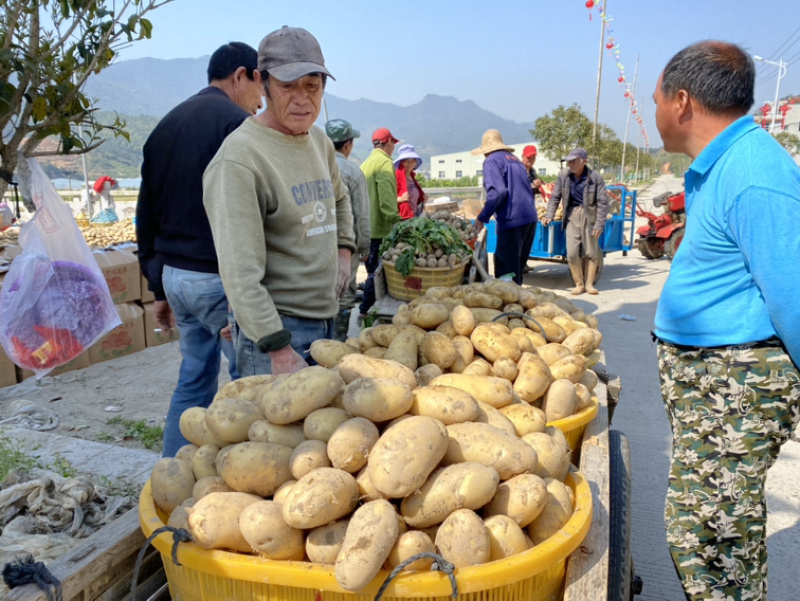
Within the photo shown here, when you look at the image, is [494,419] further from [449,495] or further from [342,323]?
[342,323]

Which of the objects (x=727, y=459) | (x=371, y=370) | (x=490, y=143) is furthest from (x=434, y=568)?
(x=490, y=143)

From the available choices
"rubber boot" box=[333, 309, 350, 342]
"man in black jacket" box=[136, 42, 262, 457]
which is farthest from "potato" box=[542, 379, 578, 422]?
"rubber boot" box=[333, 309, 350, 342]

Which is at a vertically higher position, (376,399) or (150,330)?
(376,399)

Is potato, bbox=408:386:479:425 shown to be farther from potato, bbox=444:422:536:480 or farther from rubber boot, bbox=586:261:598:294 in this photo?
rubber boot, bbox=586:261:598:294

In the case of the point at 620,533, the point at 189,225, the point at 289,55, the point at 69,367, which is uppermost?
the point at 289,55

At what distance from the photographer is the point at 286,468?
154 cm

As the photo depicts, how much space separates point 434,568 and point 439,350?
46.8 inches

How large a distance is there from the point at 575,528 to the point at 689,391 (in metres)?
0.85

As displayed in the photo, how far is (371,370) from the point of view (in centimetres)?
182

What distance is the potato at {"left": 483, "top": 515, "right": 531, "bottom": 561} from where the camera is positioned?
139 cm

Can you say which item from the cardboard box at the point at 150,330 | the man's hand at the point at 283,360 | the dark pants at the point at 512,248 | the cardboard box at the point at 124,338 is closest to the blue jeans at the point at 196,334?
the man's hand at the point at 283,360

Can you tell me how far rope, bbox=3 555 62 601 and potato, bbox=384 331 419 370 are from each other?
1.33 meters

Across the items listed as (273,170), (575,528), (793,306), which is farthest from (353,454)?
(793,306)

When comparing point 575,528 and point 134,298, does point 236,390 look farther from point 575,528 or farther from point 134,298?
point 134,298
